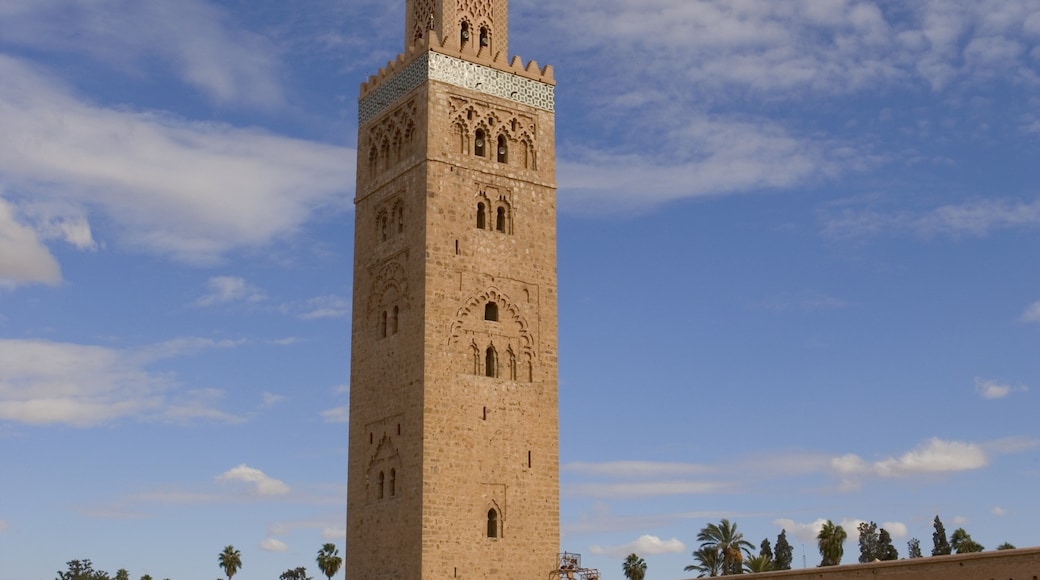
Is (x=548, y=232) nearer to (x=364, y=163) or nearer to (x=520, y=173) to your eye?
(x=520, y=173)

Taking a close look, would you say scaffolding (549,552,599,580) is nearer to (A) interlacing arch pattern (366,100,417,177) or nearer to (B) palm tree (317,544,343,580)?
(A) interlacing arch pattern (366,100,417,177)

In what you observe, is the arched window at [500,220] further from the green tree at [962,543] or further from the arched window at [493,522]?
the green tree at [962,543]

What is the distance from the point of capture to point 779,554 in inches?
2365

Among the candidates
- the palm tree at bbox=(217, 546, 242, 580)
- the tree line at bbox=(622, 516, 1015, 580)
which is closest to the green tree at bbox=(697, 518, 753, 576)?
the tree line at bbox=(622, 516, 1015, 580)

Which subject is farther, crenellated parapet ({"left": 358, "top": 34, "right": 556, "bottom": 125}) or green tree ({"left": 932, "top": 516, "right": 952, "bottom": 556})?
green tree ({"left": 932, "top": 516, "right": 952, "bottom": 556})

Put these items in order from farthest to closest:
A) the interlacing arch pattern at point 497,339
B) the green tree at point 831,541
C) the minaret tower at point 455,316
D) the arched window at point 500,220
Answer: the green tree at point 831,541
the arched window at point 500,220
the interlacing arch pattern at point 497,339
the minaret tower at point 455,316

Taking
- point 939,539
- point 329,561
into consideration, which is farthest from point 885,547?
point 329,561

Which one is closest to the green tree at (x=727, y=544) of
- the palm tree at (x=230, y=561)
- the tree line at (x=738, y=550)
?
the tree line at (x=738, y=550)

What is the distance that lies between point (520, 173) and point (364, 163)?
3869 mm

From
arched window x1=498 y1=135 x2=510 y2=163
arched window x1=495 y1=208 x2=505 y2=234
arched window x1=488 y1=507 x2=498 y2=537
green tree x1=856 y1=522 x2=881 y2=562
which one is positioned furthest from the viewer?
green tree x1=856 y1=522 x2=881 y2=562

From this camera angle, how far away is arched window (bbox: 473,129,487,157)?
26.4m

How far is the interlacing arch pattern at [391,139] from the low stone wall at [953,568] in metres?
12.2

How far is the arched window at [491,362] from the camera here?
989 inches

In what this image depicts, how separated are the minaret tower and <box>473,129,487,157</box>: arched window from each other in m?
0.03
